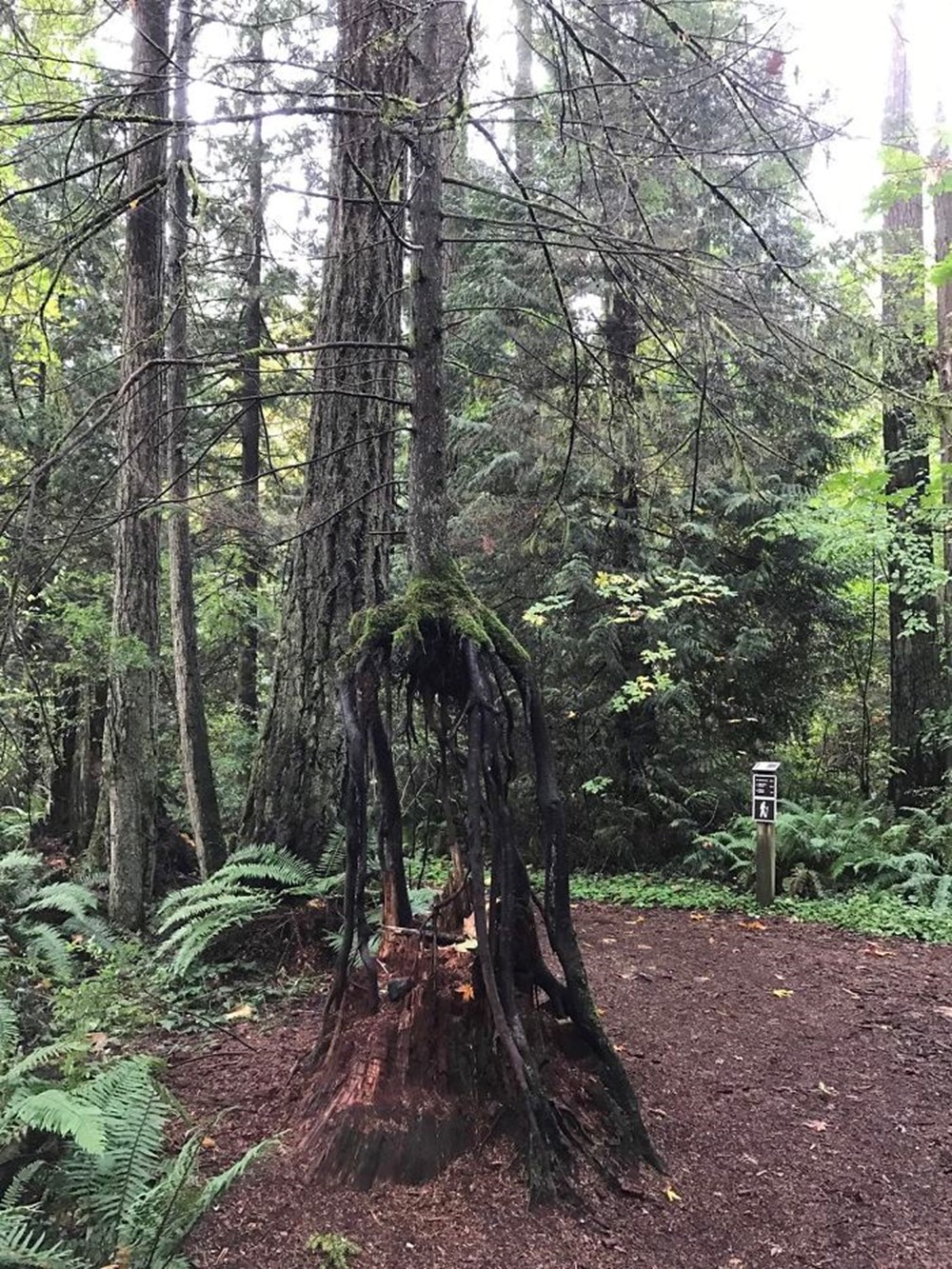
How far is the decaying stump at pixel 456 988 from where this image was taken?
3.24 metres

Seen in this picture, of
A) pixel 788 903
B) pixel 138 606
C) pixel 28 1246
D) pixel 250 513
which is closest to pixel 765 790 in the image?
pixel 788 903

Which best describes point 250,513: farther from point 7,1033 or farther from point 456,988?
point 456,988

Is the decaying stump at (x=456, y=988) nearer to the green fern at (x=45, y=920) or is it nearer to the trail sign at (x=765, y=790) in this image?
the green fern at (x=45, y=920)

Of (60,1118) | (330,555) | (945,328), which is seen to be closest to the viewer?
(60,1118)

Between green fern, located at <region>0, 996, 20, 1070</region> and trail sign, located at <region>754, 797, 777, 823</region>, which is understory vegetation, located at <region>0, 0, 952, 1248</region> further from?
trail sign, located at <region>754, 797, 777, 823</region>

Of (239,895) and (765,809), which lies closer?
(239,895)

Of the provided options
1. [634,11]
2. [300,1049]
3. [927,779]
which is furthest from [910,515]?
[300,1049]

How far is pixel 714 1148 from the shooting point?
145 inches

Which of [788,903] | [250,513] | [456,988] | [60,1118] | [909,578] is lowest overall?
[788,903]

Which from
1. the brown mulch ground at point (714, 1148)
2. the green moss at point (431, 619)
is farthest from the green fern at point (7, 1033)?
the green moss at point (431, 619)

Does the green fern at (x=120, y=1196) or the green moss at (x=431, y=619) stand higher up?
the green moss at (x=431, y=619)

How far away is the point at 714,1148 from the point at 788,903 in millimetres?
4835

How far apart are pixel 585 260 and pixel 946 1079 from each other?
7.33 m

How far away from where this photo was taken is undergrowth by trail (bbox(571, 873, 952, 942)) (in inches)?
291
